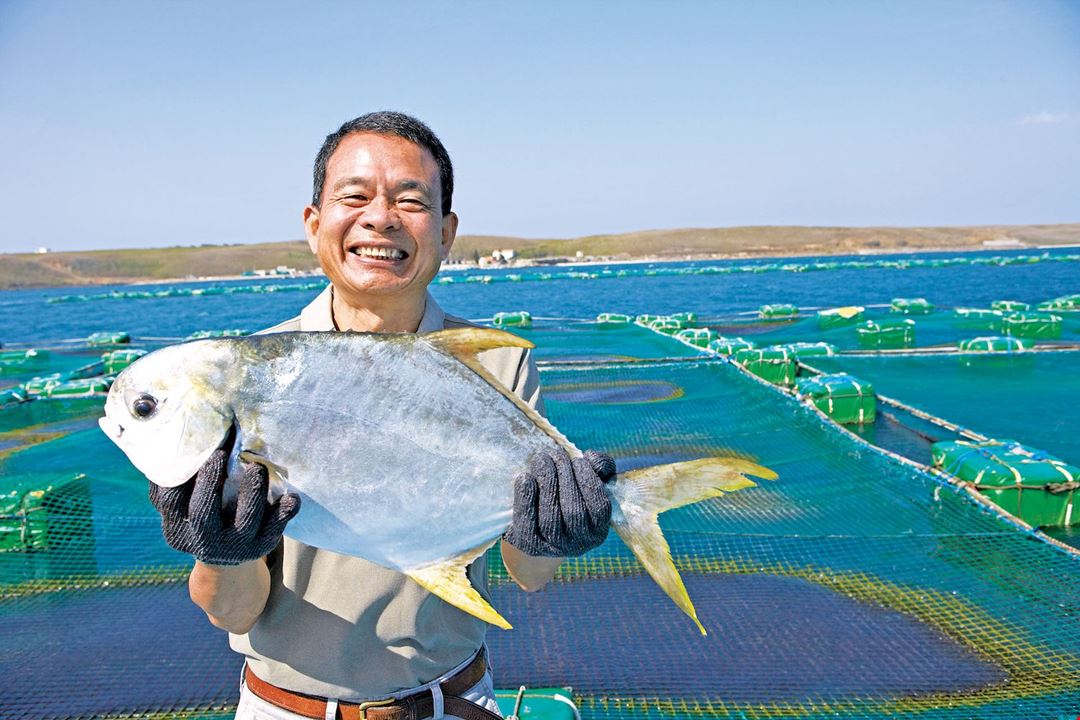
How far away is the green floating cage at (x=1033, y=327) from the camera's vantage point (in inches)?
698

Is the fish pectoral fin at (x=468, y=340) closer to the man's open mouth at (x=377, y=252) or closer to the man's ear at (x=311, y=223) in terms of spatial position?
the man's open mouth at (x=377, y=252)

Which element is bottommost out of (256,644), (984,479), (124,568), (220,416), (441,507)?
(124,568)

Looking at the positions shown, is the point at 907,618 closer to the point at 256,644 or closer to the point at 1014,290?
the point at 256,644

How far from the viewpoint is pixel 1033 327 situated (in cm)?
1789

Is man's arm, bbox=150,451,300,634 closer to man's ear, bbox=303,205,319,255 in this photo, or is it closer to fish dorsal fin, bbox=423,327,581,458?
fish dorsal fin, bbox=423,327,581,458

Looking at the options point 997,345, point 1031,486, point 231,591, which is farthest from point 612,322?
point 231,591

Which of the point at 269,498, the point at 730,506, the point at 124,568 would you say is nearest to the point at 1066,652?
the point at 730,506

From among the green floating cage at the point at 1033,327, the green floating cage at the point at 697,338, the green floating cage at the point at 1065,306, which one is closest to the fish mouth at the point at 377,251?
the green floating cage at the point at 697,338

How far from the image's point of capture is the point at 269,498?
5.39 ft

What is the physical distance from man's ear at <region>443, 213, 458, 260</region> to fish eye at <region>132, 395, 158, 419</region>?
0.85 metres

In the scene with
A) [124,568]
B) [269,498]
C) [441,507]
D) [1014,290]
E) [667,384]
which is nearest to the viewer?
[269,498]

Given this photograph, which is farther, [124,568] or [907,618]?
[124,568]

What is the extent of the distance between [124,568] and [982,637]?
21.2 feet

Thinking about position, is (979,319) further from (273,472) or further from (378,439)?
(273,472)
